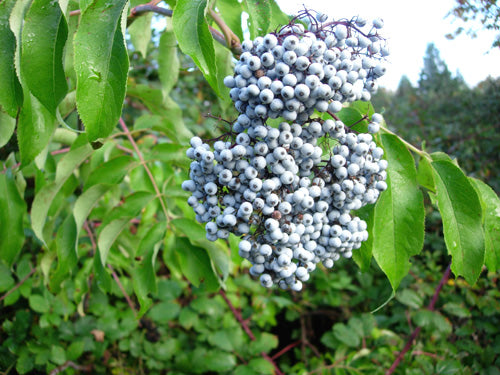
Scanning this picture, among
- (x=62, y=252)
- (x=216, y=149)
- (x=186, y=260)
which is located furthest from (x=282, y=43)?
(x=62, y=252)

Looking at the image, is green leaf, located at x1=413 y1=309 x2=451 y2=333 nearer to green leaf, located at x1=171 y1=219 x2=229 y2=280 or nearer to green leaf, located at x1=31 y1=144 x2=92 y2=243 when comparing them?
green leaf, located at x1=171 y1=219 x2=229 y2=280

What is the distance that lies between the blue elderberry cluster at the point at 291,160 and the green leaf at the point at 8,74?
1.71ft

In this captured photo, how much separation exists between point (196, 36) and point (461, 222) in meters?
0.91

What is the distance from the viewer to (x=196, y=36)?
960mm

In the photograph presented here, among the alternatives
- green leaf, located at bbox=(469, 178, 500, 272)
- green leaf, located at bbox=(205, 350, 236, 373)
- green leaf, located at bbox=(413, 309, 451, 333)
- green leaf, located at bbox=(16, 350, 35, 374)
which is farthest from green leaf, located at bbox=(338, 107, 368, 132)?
green leaf, located at bbox=(16, 350, 35, 374)

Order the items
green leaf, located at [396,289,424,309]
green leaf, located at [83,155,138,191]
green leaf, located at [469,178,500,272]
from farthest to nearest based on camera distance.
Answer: green leaf, located at [396,289,424,309] → green leaf, located at [83,155,138,191] → green leaf, located at [469,178,500,272]

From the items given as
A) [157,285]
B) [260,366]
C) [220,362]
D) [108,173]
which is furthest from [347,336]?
[108,173]

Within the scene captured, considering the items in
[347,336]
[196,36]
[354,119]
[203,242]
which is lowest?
[347,336]

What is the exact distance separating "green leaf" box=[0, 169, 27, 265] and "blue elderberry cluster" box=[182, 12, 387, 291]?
91 cm

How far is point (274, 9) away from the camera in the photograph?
1459 mm

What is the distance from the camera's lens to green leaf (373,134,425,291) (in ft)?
3.66

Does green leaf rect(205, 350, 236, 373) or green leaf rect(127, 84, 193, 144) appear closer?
green leaf rect(127, 84, 193, 144)

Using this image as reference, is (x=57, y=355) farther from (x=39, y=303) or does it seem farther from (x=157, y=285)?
(x=157, y=285)

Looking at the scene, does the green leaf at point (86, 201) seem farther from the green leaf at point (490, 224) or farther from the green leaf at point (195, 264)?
the green leaf at point (490, 224)
